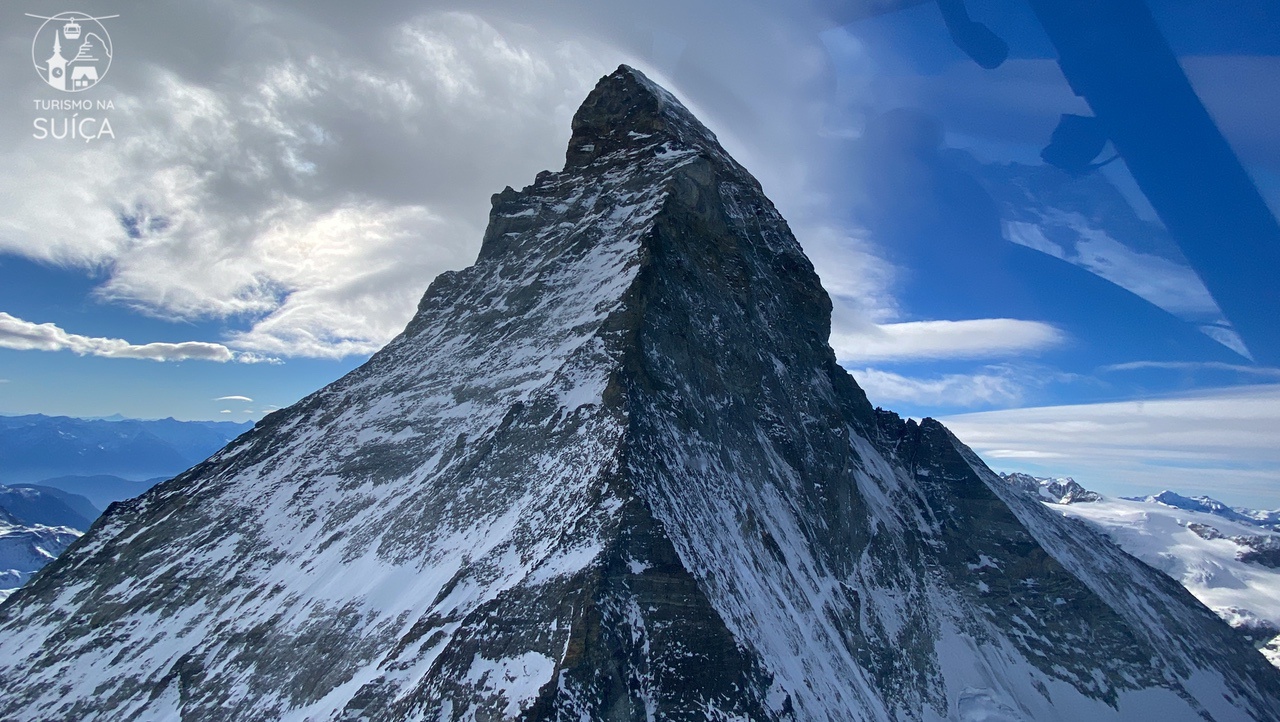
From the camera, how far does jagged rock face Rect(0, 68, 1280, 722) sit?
1009 inches

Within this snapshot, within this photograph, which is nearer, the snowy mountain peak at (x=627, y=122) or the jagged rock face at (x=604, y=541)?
the jagged rock face at (x=604, y=541)

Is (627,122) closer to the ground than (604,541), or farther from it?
farther from it

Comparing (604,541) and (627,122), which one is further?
(627,122)

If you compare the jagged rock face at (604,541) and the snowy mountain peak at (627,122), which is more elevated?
the snowy mountain peak at (627,122)

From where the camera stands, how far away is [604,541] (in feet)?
85.4

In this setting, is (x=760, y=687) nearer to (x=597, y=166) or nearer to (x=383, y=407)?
(x=383, y=407)

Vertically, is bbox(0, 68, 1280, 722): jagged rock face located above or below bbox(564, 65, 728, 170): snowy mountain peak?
below

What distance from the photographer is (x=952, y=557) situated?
79625mm

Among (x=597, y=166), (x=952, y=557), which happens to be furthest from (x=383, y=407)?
(x=952, y=557)

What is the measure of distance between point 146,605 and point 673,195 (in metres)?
51.0

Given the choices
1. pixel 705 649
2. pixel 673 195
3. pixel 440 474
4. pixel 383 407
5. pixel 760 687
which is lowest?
pixel 760 687

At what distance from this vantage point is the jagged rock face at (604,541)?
25625 millimetres

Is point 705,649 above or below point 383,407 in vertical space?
below

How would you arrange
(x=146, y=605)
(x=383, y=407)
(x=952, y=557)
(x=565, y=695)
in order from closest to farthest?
(x=565, y=695) < (x=146, y=605) < (x=383, y=407) < (x=952, y=557)
